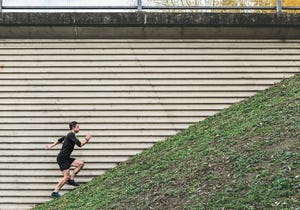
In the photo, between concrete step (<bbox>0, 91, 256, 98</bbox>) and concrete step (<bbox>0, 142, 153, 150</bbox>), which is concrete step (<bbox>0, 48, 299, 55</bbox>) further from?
concrete step (<bbox>0, 142, 153, 150</bbox>)

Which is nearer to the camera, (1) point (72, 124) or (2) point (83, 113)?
(1) point (72, 124)

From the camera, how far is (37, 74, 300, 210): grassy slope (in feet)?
23.6

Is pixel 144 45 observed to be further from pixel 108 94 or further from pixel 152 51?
pixel 108 94

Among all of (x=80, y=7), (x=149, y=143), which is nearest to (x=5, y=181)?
(x=149, y=143)

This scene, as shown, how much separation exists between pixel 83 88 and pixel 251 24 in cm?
403

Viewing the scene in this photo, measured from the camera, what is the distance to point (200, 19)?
12.5 metres

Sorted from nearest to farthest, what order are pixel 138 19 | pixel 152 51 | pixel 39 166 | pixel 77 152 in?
pixel 39 166, pixel 77 152, pixel 138 19, pixel 152 51

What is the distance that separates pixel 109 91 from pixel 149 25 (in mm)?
1735

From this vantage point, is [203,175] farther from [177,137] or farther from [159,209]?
[177,137]

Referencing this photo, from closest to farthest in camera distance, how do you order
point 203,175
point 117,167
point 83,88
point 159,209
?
point 159,209
point 203,175
point 117,167
point 83,88

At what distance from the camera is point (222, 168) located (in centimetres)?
839

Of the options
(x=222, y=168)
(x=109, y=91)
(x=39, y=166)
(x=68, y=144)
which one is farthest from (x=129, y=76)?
(x=222, y=168)

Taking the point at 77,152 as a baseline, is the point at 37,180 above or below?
below

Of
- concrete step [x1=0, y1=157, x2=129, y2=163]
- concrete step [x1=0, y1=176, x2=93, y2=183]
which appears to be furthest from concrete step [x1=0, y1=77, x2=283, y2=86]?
concrete step [x1=0, y1=176, x2=93, y2=183]
